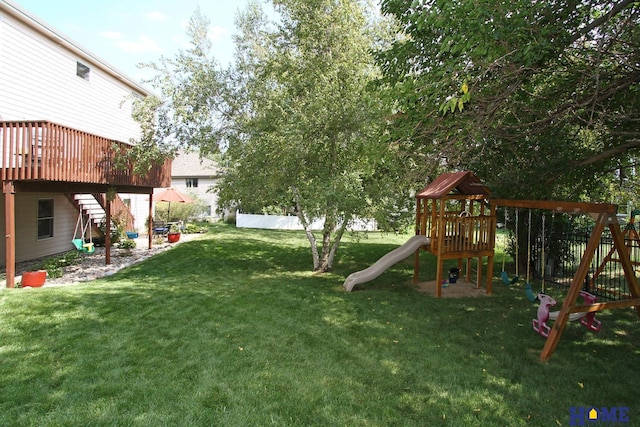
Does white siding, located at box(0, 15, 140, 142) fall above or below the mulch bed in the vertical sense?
above

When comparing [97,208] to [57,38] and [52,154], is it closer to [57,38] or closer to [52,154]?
[57,38]

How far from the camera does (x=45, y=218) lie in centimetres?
1283

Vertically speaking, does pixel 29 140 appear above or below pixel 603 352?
above

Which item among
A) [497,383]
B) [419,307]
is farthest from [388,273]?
[497,383]

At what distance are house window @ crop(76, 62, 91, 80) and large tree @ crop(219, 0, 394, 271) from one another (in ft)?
22.1

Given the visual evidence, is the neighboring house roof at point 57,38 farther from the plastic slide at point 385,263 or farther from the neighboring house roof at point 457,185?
the neighboring house roof at point 457,185

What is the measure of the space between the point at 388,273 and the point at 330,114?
495cm

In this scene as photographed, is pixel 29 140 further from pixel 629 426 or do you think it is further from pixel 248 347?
pixel 629 426

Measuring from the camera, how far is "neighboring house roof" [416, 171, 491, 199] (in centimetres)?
809

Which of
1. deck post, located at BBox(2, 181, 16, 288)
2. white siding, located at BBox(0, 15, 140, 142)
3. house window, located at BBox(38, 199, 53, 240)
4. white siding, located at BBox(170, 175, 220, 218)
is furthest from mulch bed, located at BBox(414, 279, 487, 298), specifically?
white siding, located at BBox(170, 175, 220, 218)

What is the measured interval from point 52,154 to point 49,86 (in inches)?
214

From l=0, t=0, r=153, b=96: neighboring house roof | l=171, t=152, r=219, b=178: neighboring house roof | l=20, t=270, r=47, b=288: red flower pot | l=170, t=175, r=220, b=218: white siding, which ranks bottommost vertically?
l=20, t=270, r=47, b=288: red flower pot

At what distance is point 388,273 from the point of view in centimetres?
1090

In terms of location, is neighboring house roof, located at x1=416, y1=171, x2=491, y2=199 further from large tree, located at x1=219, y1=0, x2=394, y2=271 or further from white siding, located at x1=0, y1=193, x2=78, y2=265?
white siding, located at x1=0, y1=193, x2=78, y2=265
